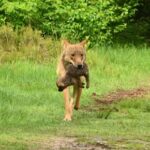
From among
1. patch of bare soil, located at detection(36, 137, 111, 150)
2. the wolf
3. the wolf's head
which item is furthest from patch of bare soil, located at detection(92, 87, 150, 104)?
patch of bare soil, located at detection(36, 137, 111, 150)

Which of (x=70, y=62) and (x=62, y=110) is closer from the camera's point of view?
(x=70, y=62)

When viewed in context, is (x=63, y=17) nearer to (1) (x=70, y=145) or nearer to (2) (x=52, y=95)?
(2) (x=52, y=95)

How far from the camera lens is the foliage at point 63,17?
73.5ft

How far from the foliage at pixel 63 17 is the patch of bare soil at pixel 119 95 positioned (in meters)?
6.56

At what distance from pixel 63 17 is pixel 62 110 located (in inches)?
454

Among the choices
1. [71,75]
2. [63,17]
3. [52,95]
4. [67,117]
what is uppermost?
[71,75]

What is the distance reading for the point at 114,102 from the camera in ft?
45.6

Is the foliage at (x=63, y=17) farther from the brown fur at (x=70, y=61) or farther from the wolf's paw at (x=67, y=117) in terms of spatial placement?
the wolf's paw at (x=67, y=117)

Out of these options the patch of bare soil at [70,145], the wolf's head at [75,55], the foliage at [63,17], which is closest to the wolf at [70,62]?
the wolf's head at [75,55]

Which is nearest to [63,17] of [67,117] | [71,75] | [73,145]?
[71,75]

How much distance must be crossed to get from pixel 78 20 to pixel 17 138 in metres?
14.6

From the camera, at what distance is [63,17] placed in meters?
23.1

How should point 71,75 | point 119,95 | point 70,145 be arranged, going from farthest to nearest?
point 119,95
point 71,75
point 70,145

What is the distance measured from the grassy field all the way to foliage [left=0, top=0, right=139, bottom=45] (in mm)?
2193
